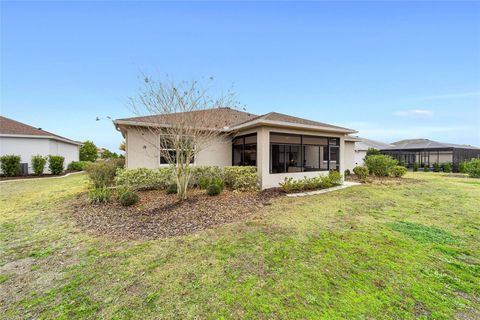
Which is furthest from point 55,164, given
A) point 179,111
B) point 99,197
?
point 179,111

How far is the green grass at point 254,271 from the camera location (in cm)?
236

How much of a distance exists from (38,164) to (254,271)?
20774 millimetres

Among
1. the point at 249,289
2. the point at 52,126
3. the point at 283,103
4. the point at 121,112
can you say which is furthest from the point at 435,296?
the point at 52,126

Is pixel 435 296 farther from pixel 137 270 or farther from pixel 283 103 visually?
pixel 283 103

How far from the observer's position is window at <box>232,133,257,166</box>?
1039cm

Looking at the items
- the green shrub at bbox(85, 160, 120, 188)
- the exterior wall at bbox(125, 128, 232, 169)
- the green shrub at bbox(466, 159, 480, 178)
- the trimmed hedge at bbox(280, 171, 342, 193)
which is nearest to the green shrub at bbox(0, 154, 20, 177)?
the green shrub at bbox(85, 160, 120, 188)

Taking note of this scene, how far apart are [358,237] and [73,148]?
27997 millimetres

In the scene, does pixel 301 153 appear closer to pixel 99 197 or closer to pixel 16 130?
pixel 99 197

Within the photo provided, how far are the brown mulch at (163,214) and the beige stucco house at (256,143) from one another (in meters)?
2.22

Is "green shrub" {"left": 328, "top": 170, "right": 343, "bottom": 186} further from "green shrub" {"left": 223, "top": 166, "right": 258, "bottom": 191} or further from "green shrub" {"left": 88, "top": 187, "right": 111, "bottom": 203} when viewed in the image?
"green shrub" {"left": 88, "top": 187, "right": 111, "bottom": 203}

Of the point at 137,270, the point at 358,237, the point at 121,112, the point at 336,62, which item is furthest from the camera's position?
the point at 336,62

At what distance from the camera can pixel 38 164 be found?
51.8 ft

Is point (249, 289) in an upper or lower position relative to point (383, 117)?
lower

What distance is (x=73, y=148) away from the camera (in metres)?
22.2
